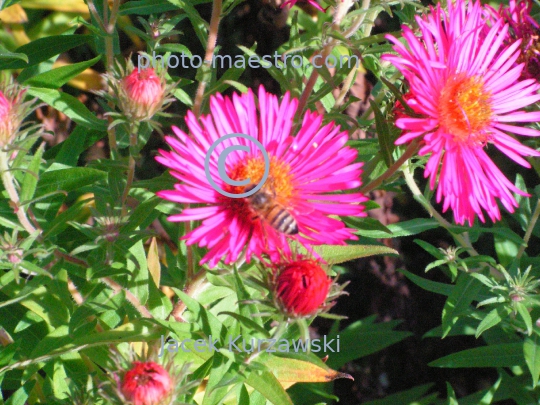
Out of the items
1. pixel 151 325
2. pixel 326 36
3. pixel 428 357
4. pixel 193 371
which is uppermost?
pixel 326 36

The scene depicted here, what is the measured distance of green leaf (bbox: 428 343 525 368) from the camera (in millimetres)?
1708

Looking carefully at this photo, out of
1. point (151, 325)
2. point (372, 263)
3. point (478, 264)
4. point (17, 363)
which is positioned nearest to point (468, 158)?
point (478, 264)

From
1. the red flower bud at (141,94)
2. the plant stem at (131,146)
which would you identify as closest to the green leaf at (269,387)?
the plant stem at (131,146)

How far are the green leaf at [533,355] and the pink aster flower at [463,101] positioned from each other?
44cm

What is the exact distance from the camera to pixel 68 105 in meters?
1.41

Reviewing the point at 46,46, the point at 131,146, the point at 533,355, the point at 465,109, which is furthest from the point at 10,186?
the point at 533,355

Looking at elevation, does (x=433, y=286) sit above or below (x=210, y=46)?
below

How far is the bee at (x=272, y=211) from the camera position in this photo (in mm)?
1046

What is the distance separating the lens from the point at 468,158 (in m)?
1.26

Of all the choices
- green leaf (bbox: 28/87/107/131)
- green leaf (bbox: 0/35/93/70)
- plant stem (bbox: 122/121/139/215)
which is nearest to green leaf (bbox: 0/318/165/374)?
plant stem (bbox: 122/121/139/215)

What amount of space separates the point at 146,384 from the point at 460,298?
0.91m

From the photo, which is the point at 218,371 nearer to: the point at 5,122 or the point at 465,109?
the point at 5,122

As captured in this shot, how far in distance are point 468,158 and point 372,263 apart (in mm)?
1299

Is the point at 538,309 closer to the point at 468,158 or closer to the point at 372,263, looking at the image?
the point at 468,158
